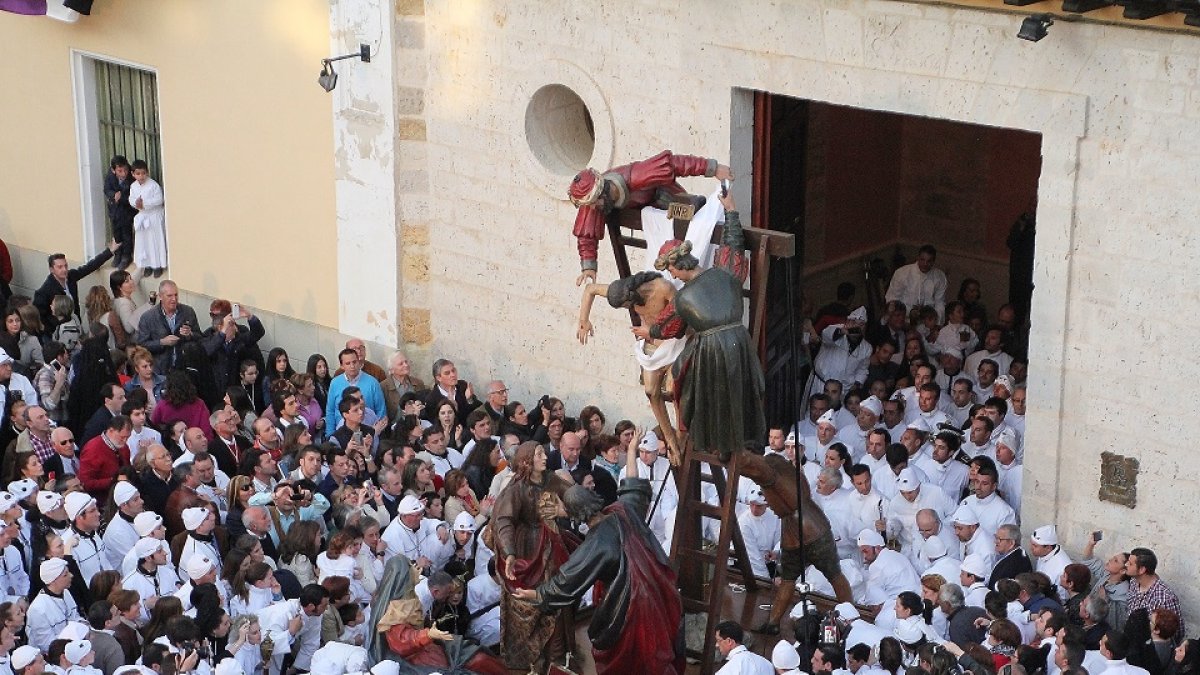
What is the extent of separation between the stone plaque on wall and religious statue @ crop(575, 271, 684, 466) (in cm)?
315

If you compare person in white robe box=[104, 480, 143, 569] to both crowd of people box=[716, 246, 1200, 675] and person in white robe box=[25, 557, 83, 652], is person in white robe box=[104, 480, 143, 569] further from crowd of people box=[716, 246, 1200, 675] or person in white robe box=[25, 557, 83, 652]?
crowd of people box=[716, 246, 1200, 675]

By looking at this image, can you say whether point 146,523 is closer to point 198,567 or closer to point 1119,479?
point 198,567

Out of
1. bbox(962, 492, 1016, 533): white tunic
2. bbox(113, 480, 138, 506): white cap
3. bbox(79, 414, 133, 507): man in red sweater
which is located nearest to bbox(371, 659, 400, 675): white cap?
bbox(113, 480, 138, 506): white cap

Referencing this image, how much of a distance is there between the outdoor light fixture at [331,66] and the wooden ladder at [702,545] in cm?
519

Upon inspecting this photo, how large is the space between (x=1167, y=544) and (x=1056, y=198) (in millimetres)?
2580

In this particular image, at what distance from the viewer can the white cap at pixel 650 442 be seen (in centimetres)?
1702

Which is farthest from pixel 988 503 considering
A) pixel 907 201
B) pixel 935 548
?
pixel 907 201

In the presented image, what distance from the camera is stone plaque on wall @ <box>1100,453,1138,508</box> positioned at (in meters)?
15.3

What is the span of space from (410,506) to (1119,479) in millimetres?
5108

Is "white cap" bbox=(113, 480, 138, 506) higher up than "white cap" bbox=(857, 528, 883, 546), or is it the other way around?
"white cap" bbox=(113, 480, 138, 506)

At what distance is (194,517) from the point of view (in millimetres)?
14961

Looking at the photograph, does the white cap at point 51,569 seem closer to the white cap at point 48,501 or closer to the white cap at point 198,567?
the white cap at point 198,567

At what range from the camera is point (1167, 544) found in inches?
597

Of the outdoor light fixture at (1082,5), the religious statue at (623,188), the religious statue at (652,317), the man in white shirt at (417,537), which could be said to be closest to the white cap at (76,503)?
Result: the man in white shirt at (417,537)
